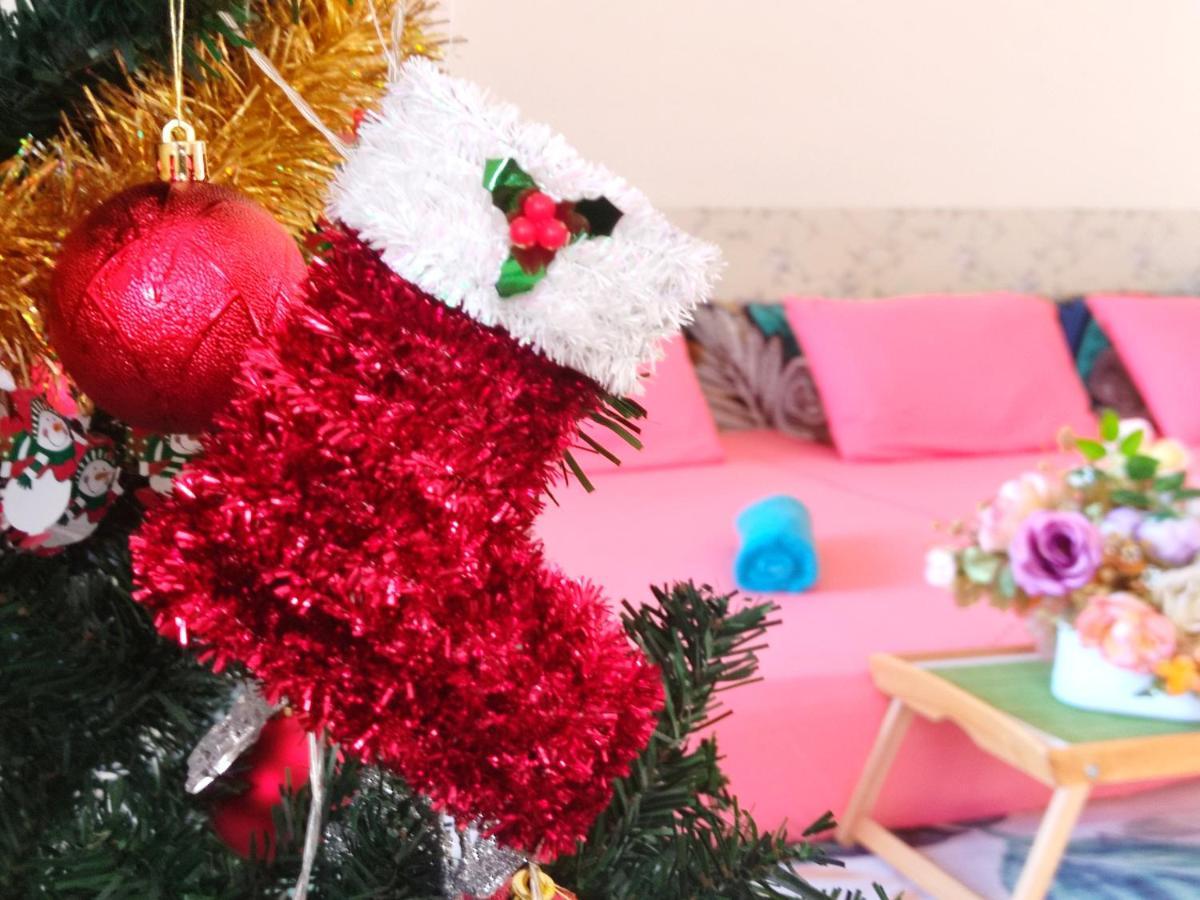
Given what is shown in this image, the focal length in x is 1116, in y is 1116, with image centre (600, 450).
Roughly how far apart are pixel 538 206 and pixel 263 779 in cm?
39

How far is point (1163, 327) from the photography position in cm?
247

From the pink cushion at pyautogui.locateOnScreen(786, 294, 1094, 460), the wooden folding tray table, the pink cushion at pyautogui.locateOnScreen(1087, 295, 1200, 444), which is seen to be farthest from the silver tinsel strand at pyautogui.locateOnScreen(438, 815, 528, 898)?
the pink cushion at pyautogui.locateOnScreen(1087, 295, 1200, 444)

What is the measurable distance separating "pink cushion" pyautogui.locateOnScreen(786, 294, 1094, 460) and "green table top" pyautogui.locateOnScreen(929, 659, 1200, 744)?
0.92m

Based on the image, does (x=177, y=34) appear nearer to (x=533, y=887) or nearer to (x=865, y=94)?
(x=533, y=887)

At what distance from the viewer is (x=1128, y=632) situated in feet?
3.61

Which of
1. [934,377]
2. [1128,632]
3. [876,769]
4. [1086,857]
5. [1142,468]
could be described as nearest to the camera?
[1128,632]

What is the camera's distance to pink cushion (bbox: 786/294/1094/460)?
2.20m

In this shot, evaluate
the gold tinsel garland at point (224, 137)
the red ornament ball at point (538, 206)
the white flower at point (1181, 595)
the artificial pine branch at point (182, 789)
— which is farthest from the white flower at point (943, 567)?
the red ornament ball at point (538, 206)

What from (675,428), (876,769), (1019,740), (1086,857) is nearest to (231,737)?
(1019,740)

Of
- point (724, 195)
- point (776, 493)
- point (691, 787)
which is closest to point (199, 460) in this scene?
point (691, 787)

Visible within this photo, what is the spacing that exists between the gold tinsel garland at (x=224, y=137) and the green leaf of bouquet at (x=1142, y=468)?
939mm

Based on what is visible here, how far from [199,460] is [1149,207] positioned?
3.01 meters

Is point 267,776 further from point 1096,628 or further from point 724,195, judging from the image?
point 724,195

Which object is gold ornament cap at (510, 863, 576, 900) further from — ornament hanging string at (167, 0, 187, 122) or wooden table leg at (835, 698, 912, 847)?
wooden table leg at (835, 698, 912, 847)
